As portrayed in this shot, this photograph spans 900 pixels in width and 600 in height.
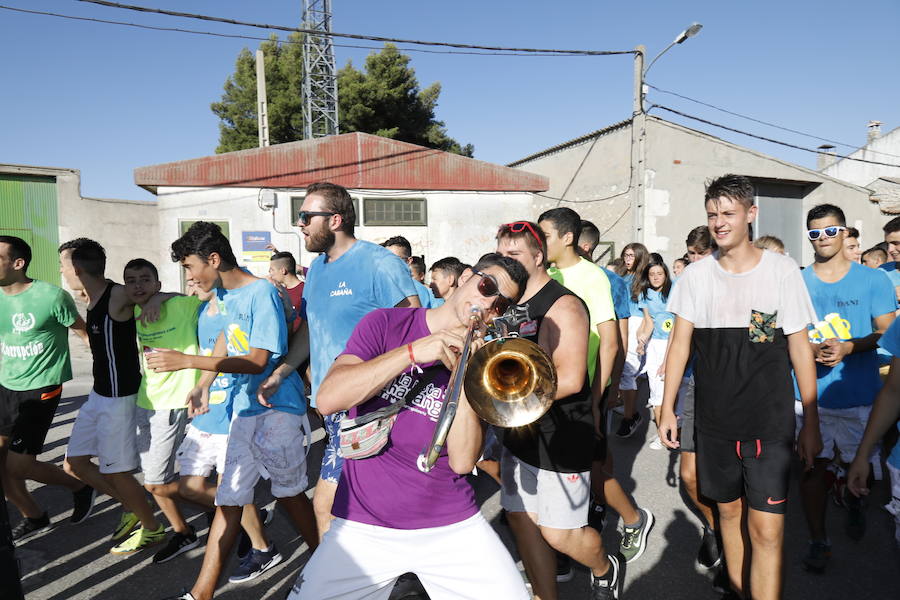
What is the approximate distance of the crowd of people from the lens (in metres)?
1.98

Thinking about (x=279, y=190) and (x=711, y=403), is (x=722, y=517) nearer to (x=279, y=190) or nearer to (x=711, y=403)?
(x=711, y=403)

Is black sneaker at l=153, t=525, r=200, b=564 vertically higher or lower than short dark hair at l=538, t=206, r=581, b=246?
lower

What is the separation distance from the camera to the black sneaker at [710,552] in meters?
3.44

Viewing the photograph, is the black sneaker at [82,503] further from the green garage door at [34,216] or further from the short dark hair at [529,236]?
the green garage door at [34,216]

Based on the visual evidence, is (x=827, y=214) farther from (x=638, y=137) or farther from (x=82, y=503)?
(x=638, y=137)

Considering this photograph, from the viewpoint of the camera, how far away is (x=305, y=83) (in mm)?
23344

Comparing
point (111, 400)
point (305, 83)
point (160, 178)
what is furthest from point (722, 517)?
point (305, 83)

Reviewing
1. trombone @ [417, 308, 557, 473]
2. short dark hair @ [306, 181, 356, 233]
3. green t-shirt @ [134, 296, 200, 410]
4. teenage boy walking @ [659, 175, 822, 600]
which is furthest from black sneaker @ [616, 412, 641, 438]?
trombone @ [417, 308, 557, 473]

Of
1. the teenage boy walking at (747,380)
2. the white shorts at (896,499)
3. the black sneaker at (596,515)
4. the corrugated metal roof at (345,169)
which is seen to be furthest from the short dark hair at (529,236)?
the corrugated metal roof at (345,169)

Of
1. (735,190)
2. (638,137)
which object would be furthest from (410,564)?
(638,137)

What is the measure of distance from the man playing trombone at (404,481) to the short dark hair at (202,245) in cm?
176

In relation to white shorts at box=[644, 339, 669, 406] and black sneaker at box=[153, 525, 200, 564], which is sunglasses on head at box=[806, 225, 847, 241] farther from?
black sneaker at box=[153, 525, 200, 564]

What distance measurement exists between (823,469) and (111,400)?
485 centimetres

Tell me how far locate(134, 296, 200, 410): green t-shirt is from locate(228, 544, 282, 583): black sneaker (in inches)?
45.6
